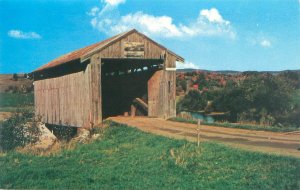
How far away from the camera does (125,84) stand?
26234 mm

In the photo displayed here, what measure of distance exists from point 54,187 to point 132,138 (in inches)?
247

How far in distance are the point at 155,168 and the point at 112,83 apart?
16585mm

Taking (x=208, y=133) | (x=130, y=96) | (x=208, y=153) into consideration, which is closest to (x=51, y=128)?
(x=130, y=96)

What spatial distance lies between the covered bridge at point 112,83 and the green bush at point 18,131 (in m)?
2.75

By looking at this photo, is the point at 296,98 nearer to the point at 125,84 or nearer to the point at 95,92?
the point at 125,84

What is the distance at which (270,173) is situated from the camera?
9.13 meters

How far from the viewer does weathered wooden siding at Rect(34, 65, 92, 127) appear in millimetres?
21141

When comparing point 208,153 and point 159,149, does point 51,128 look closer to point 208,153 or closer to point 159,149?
point 159,149

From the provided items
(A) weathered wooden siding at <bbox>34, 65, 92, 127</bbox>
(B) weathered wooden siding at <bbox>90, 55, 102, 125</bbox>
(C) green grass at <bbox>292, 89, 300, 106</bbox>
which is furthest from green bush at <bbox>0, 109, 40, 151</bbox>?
(C) green grass at <bbox>292, 89, 300, 106</bbox>

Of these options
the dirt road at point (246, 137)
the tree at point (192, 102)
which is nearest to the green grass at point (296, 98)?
the dirt road at point (246, 137)

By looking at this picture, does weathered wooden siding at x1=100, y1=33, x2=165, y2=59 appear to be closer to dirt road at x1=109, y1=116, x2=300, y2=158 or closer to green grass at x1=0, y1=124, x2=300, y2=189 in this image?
dirt road at x1=109, y1=116, x2=300, y2=158

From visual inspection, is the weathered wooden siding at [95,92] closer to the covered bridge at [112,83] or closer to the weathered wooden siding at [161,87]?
the covered bridge at [112,83]

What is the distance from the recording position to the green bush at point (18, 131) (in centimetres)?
1952

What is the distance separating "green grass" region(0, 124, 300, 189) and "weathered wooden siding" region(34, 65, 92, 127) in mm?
7038
